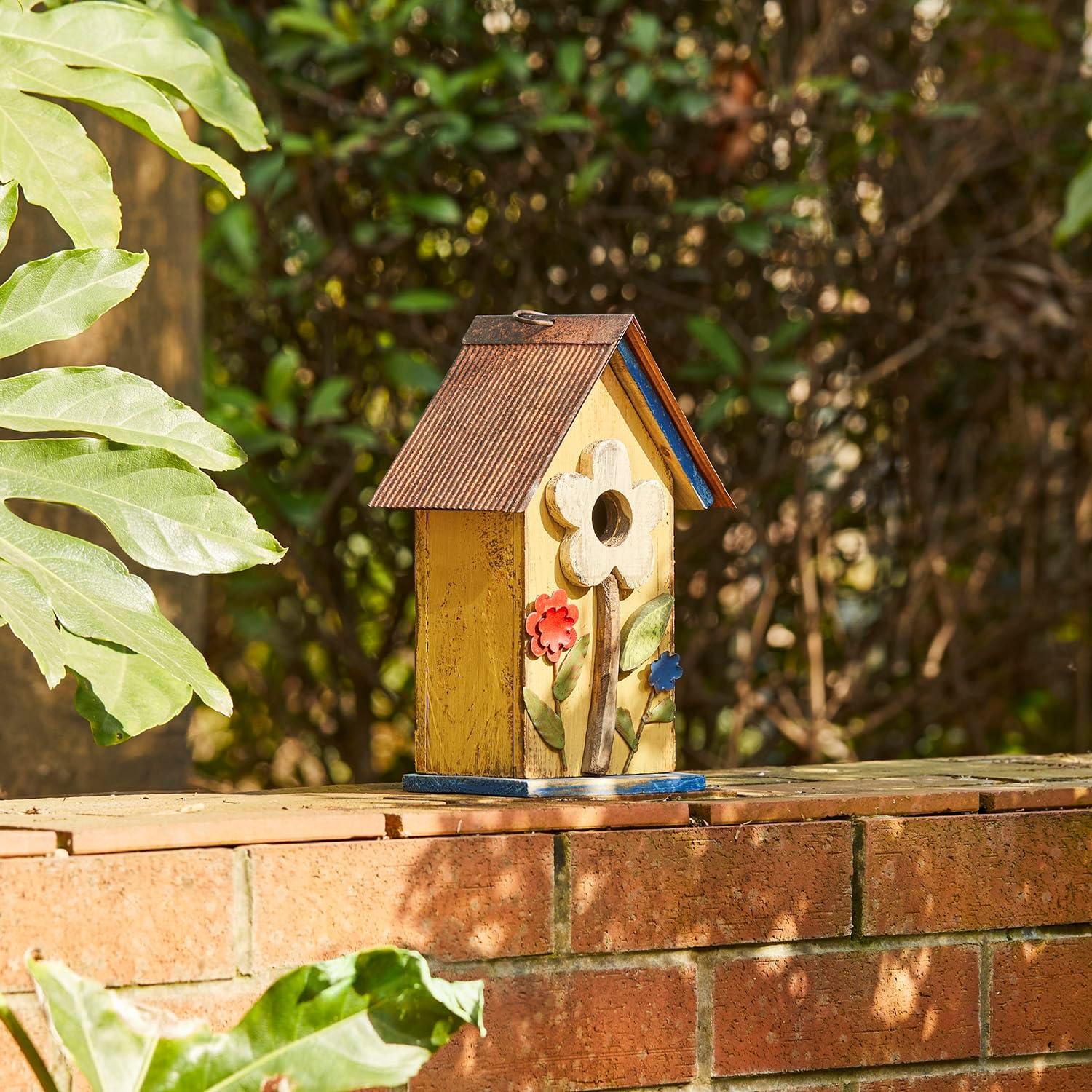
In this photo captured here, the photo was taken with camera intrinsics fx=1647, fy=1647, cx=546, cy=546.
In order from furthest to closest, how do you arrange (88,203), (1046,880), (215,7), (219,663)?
(219,663)
(215,7)
(1046,880)
(88,203)

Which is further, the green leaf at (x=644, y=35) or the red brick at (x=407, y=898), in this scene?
the green leaf at (x=644, y=35)

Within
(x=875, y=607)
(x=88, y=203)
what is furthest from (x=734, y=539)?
(x=88, y=203)

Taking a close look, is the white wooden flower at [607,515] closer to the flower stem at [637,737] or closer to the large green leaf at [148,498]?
the flower stem at [637,737]

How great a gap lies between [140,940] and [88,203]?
28.7 inches

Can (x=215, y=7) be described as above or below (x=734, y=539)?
above

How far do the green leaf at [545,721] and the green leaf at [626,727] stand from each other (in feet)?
0.27

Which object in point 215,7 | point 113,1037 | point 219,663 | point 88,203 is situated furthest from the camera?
point 219,663

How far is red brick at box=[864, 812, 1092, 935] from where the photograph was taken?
174 centimetres

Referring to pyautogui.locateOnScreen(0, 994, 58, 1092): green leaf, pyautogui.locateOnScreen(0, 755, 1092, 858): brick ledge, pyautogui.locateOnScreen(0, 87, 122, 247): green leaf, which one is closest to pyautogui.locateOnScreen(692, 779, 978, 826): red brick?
pyautogui.locateOnScreen(0, 755, 1092, 858): brick ledge

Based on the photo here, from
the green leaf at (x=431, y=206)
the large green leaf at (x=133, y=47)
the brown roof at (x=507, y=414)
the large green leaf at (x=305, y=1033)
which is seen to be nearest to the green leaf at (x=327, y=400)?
the green leaf at (x=431, y=206)

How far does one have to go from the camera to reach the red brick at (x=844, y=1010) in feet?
5.51

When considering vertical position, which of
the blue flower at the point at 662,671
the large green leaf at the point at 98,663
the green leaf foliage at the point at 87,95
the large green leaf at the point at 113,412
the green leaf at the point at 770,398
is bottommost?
the blue flower at the point at 662,671

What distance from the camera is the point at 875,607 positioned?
402 cm

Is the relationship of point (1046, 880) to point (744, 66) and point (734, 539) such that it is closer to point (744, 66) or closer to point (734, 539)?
point (734, 539)
